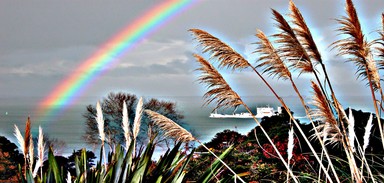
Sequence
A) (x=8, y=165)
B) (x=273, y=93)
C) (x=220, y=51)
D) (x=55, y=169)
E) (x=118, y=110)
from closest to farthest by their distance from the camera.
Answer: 1. (x=273, y=93)
2. (x=55, y=169)
3. (x=220, y=51)
4. (x=8, y=165)
5. (x=118, y=110)

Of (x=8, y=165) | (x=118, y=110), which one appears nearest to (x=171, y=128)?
(x=8, y=165)

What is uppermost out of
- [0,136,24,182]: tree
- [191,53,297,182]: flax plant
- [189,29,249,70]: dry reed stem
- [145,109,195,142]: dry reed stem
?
[189,29,249,70]: dry reed stem

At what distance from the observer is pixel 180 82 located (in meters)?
14.3

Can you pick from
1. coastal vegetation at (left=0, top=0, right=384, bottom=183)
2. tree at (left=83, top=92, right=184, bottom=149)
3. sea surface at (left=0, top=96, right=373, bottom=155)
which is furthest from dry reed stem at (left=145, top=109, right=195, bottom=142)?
tree at (left=83, top=92, right=184, bottom=149)

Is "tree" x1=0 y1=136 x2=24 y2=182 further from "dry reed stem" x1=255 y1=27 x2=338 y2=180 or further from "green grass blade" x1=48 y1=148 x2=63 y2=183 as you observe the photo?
"dry reed stem" x1=255 y1=27 x2=338 y2=180

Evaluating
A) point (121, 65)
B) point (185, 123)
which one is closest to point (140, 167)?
point (185, 123)

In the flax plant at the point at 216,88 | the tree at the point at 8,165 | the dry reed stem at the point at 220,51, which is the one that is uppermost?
the dry reed stem at the point at 220,51

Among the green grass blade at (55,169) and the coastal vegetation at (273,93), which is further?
the green grass blade at (55,169)

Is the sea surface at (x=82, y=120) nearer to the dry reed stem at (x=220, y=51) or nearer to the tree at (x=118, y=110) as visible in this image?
the tree at (x=118, y=110)

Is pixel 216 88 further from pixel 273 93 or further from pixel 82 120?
pixel 82 120

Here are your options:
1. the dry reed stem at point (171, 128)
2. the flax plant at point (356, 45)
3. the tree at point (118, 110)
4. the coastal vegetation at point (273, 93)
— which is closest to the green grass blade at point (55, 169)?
the coastal vegetation at point (273, 93)

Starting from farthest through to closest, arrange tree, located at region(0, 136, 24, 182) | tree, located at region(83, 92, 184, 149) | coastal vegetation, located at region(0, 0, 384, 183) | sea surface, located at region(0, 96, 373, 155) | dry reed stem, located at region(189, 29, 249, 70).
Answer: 1. tree, located at region(83, 92, 184, 149)
2. sea surface, located at region(0, 96, 373, 155)
3. tree, located at region(0, 136, 24, 182)
4. dry reed stem, located at region(189, 29, 249, 70)
5. coastal vegetation, located at region(0, 0, 384, 183)

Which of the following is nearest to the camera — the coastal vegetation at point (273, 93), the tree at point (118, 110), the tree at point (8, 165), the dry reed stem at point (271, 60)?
the coastal vegetation at point (273, 93)

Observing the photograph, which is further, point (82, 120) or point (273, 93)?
point (82, 120)
